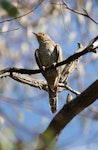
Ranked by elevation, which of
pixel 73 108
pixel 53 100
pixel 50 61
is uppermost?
pixel 73 108

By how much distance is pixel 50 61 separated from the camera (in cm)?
357

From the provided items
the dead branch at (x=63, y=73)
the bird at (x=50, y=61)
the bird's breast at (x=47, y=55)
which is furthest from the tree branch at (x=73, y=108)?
the bird's breast at (x=47, y=55)

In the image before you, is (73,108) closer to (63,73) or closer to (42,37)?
(63,73)

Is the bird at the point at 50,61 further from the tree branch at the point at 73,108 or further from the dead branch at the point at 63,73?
the tree branch at the point at 73,108

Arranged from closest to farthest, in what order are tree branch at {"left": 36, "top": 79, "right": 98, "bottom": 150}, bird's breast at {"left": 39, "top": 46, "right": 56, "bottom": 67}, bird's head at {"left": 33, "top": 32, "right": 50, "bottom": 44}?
tree branch at {"left": 36, "top": 79, "right": 98, "bottom": 150}
bird's breast at {"left": 39, "top": 46, "right": 56, "bottom": 67}
bird's head at {"left": 33, "top": 32, "right": 50, "bottom": 44}

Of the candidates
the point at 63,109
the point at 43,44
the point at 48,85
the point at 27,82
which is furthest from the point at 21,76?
the point at 43,44

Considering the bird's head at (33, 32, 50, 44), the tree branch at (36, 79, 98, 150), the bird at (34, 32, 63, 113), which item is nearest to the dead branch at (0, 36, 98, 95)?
the bird at (34, 32, 63, 113)

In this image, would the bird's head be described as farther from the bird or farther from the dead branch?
the dead branch

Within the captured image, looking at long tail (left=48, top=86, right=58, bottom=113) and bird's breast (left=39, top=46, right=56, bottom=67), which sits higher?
bird's breast (left=39, top=46, right=56, bottom=67)

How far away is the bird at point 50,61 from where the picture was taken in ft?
10.4

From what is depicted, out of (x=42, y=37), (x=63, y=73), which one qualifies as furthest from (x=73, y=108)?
(x=42, y=37)

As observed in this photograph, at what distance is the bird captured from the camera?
3.17m

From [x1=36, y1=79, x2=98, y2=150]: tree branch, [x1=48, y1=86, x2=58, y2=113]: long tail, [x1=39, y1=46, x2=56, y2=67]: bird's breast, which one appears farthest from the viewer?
[x1=39, y1=46, x2=56, y2=67]: bird's breast

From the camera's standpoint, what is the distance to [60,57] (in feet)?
11.6
